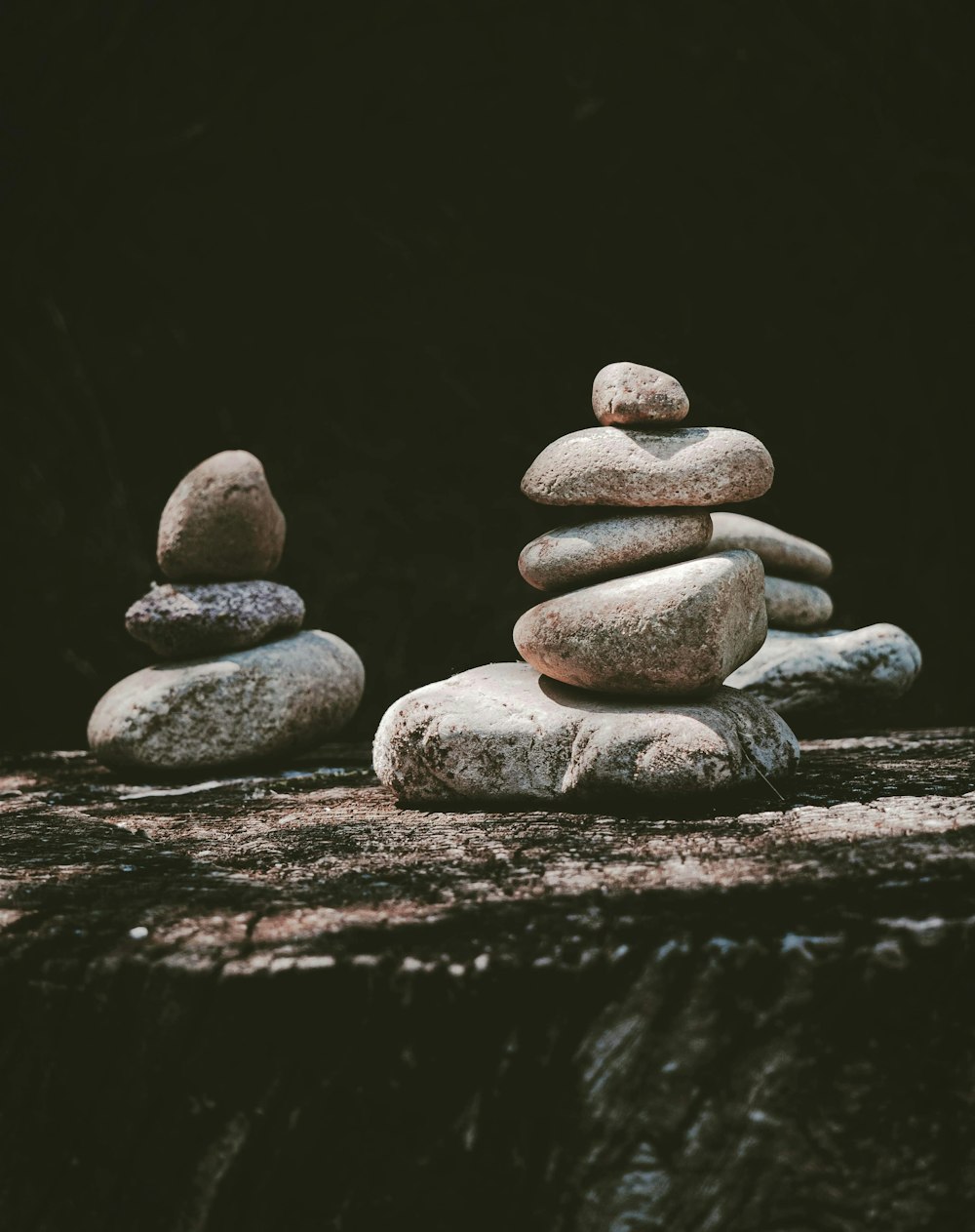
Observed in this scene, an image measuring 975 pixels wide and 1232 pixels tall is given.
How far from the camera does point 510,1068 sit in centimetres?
162

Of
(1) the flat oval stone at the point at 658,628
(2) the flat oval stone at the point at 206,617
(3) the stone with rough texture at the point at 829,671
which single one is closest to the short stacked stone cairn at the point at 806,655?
(3) the stone with rough texture at the point at 829,671

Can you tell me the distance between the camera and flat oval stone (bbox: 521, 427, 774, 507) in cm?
294

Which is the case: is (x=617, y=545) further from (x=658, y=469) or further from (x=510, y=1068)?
(x=510, y=1068)

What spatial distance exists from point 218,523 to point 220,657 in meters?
0.55

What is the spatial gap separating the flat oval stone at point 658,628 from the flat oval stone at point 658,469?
208 mm

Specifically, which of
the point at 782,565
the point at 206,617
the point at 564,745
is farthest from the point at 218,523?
the point at 782,565

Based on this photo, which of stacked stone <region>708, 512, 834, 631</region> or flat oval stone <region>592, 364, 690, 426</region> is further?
stacked stone <region>708, 512, 834, 631</region>

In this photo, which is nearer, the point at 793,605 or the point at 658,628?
the point at 658,628

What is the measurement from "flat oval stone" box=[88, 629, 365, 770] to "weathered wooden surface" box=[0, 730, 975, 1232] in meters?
2.06

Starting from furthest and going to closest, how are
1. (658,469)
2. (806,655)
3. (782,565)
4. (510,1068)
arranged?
1. (782,565)
2. (806,655)
3. (658,469)
4. (510,1068)

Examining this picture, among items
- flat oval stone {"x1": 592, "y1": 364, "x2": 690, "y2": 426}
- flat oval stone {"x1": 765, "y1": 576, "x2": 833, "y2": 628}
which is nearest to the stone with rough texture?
flat oval stone {"x1": 765, "y1": 576, "x2": 833, "y2": 628}

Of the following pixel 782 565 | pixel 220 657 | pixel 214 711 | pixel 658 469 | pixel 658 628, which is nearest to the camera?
pixel 658 628

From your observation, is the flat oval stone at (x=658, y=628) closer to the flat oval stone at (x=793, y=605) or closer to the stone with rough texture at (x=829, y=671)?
the stone with rough texture at (x=829, y=671)

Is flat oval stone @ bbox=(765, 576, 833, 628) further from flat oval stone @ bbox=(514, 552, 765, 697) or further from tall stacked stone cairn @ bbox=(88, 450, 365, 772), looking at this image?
tall stacked stone cairn @ bbox=(88, 450, 365, 772)
